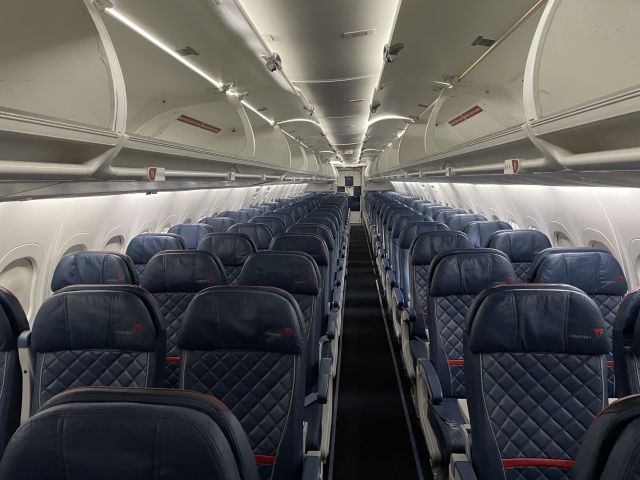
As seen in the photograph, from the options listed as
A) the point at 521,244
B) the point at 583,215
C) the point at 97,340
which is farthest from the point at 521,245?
the point at 97,340

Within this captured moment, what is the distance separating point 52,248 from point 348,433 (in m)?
3.75

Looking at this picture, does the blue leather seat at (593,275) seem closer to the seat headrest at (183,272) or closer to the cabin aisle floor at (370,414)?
the cabin aisle floor at (370,414)

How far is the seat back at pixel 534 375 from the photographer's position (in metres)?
2.35

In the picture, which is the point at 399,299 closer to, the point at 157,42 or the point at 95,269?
the point at 95,269

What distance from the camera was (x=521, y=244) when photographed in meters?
5.09

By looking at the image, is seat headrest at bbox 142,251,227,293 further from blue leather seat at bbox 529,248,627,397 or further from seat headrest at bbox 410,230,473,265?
blue leather seat at bbox 529,248,627,397

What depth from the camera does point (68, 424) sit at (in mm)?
1058

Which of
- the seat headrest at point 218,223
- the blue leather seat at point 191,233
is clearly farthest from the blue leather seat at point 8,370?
the seat headrest at point 218,223

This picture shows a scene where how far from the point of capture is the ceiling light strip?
3357mm

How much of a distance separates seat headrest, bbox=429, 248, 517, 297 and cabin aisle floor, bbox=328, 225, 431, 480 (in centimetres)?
148

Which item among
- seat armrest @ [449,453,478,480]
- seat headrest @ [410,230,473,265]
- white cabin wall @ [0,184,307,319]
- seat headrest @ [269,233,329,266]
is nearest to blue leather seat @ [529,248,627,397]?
seat headrest @ [410,230,473,265]

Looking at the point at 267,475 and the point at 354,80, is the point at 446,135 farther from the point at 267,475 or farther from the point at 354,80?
the point at 267,475

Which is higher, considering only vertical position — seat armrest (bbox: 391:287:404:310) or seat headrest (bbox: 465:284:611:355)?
seat headrest (bbox: 465:284:611:355)

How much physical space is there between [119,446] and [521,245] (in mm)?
4934
